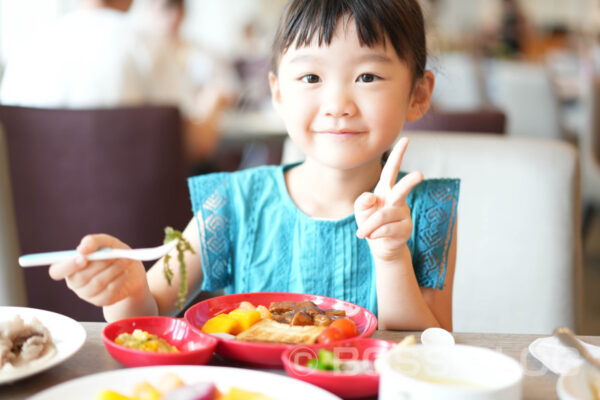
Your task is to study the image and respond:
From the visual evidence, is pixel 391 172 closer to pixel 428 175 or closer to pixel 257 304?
pixel 257 304

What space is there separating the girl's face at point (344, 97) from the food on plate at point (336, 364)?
45cm

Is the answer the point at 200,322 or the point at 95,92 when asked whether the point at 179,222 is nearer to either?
the point at 95,92

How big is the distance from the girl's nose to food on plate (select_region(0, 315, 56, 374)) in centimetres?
51

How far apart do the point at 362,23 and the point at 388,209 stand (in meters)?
0.35

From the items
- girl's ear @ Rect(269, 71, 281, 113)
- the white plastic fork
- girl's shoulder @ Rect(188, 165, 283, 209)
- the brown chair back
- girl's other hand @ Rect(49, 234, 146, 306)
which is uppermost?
girl's ear @ Rect(269, 71, 281, 113)

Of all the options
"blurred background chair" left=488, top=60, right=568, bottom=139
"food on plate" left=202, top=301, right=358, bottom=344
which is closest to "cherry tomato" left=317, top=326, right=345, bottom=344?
"food on plate" left=202, top=301, right=358, bottom=344

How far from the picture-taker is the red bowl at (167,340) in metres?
0.67

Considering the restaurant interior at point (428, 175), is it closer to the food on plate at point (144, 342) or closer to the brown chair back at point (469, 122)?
the brown chair back at point (469, 122)

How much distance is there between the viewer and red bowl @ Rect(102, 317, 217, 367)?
668mm

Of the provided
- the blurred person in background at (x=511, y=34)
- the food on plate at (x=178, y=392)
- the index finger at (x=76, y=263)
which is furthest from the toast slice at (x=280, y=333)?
the blurred person in background at (x=511, y=34)

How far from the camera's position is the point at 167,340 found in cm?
76

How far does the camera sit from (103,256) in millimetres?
771

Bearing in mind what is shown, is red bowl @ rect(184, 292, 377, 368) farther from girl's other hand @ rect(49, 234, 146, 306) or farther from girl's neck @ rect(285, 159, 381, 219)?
girl's neck @ rect(285, 159, 381, 219)

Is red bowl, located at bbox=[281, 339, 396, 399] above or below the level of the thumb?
below
